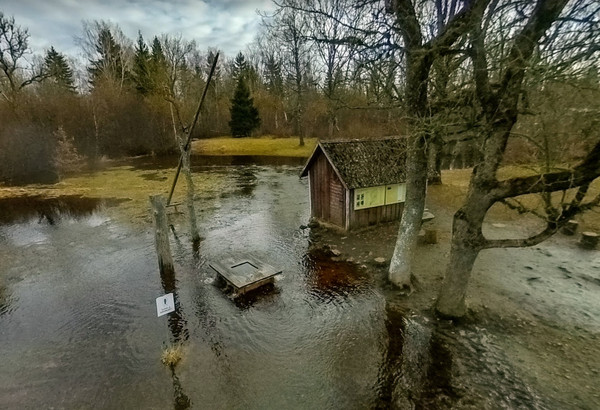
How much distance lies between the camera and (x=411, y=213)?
363 inches

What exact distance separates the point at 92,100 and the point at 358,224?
34.4 meters

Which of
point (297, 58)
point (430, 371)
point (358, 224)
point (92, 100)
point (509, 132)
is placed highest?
point (297, 58)

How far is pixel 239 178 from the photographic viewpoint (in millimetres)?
26641

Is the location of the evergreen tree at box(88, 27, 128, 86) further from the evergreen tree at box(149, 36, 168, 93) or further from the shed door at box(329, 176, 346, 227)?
the shed door at box(329, 176, 346, 227)

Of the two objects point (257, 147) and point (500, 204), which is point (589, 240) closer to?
point (500, 204)

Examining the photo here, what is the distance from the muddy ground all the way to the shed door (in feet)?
5.50

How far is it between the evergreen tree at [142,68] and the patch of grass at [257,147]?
8803mm

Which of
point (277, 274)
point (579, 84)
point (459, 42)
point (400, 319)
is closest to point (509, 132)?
point (579, 84)

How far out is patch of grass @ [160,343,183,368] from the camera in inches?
281

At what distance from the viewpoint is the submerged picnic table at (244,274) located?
9.69 meters

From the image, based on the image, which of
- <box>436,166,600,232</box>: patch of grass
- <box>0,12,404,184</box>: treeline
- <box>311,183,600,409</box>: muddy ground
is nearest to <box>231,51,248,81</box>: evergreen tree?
<box>0,12,404,184</box>: treeline

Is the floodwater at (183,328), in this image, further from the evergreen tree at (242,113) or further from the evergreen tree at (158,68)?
the evergreen tree at (242,113)

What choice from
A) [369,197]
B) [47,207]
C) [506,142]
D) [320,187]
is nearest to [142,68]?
[47,207]

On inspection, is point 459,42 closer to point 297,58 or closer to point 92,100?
point 297,58
